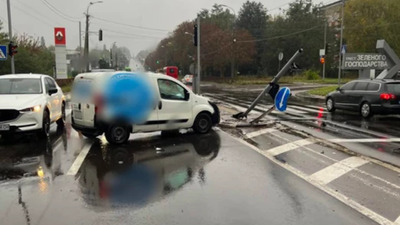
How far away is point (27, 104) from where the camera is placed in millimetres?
10031

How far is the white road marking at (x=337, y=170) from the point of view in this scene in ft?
22.2

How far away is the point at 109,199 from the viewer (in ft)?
18.6

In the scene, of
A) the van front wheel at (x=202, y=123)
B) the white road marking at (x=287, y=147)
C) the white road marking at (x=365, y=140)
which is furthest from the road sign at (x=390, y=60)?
the van front wheel at (x=202, y=123)

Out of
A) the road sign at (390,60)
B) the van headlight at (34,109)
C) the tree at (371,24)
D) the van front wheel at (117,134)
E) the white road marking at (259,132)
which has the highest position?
the tree at (371,24)

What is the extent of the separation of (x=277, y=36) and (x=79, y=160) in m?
68.6

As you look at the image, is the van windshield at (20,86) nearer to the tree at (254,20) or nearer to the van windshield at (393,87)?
the van windshield at (393,87)

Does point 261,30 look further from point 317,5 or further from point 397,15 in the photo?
point 397,15

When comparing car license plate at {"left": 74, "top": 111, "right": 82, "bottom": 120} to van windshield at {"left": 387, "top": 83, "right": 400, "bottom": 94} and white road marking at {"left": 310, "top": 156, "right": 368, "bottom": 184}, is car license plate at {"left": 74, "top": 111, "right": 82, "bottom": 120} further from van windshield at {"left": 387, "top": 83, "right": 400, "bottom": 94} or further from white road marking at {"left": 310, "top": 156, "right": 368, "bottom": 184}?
van windshield at {"left": 387, "top": 83, "right": 400, "bottom": 94}

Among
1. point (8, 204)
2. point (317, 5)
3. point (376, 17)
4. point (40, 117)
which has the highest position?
point (317, 5)

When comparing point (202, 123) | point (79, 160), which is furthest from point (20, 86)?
point (202, 123)

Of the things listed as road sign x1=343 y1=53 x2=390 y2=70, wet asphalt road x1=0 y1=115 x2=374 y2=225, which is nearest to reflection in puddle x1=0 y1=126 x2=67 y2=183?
wet asphalt road x1=0 y1=115 x2=374 y2=225

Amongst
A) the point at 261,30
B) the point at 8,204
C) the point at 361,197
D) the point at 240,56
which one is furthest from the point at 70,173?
the point at 261,30

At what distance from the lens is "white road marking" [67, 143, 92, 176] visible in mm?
7277

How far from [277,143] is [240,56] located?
54846 millimetres
